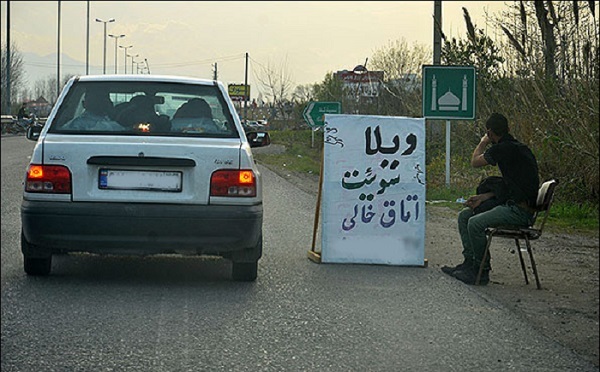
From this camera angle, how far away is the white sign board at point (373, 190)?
9.51m

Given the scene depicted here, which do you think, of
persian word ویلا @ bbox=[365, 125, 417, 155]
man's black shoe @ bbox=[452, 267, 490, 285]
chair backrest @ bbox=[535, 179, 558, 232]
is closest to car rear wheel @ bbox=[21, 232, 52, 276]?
Result: persian word ویلا @ bbox=[365, 125, 417, 155]

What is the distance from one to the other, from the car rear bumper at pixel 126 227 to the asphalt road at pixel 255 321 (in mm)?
352

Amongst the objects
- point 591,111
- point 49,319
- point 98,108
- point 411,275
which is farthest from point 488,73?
point 49,319

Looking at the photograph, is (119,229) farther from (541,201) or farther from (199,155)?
(541,201)

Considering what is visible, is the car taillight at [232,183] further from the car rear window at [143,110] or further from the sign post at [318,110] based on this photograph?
the sign post at [318,110]

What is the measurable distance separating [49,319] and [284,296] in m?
1.94

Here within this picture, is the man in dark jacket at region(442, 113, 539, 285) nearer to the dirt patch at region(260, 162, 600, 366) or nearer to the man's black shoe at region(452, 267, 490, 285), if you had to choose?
the man's black shoe at region(452, 267, 490, 285)

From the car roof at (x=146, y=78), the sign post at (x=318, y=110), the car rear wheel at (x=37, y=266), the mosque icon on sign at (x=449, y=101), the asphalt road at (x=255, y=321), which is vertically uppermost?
the sign post at (x=318, y=110)

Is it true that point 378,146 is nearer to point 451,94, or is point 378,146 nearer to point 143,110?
point 143,110

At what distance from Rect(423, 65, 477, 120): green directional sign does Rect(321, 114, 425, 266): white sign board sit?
8441 millimetres

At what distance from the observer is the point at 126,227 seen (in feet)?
23.8

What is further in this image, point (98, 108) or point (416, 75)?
point (416, 75)

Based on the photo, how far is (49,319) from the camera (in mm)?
6312

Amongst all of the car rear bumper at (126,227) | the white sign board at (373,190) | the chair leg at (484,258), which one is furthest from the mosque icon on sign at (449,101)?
the car rear bumper at (126,227)
